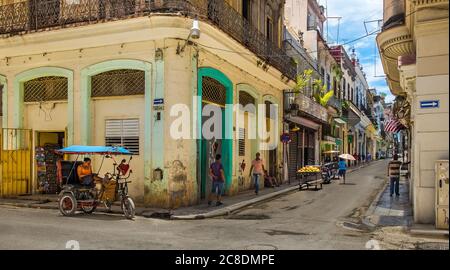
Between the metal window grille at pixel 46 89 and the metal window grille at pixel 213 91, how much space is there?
4.64m

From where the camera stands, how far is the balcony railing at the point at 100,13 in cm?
1282

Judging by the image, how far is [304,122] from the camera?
90.4 feet

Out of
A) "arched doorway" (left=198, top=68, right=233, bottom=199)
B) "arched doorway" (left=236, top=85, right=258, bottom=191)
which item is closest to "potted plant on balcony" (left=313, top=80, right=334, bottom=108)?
"arched doorway" (left=236, top=85, right=258, bottom=191)

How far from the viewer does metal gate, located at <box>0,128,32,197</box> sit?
1519 centimetres

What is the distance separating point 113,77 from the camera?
14.1 meters

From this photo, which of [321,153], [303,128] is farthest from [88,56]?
[321,153]

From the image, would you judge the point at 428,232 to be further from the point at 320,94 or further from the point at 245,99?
the point at 320,94

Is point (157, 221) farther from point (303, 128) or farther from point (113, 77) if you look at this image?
point (303, 128)

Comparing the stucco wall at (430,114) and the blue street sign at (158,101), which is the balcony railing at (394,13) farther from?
the blue street sign at (158,101)

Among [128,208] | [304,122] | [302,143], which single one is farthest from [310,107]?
[128,208]

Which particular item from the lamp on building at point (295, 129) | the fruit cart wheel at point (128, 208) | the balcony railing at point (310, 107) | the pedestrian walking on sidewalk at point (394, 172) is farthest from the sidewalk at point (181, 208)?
the balcony railing at point (310, 107)

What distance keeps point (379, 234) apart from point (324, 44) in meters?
27.6

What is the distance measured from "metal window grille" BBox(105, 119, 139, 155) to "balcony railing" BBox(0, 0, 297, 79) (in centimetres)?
314
